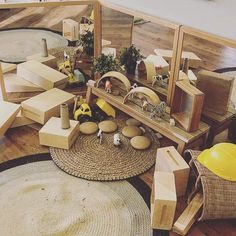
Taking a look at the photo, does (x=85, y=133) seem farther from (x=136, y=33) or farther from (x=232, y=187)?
(x=232, y=187)

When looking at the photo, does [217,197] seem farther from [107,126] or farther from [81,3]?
[81,3]

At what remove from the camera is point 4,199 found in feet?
4.58

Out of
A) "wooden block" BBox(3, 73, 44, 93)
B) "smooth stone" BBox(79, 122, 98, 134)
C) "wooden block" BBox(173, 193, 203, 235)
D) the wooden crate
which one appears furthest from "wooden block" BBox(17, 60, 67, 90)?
"wooden block" BBox(173, 193, 203, 235)

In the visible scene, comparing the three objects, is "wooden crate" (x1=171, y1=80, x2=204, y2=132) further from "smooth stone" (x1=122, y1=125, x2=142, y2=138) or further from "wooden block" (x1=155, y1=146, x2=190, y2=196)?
"smooth stone" (x1=122, y1=125, x2=142, y2=138)

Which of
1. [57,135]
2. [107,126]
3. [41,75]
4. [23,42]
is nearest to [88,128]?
[107,126]

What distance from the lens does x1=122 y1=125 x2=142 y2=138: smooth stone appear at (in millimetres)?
1776

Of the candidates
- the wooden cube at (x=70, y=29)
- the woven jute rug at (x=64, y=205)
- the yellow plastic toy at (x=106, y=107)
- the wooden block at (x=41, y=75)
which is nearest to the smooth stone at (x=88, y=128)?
the yellow plastic toy at (x=106, y=107)

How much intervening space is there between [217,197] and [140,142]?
1.77 feet

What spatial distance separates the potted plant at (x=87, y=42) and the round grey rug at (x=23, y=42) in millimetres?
145

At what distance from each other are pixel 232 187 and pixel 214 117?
42cm

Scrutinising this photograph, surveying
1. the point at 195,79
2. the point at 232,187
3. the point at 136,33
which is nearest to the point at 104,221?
the point at 232,187

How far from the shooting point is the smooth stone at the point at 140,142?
1.69 m

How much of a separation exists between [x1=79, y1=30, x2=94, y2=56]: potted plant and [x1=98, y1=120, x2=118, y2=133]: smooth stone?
52 centimetres

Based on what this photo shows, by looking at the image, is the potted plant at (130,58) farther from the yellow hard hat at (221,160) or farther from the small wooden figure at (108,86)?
the yellow hard hat at (221,160)
